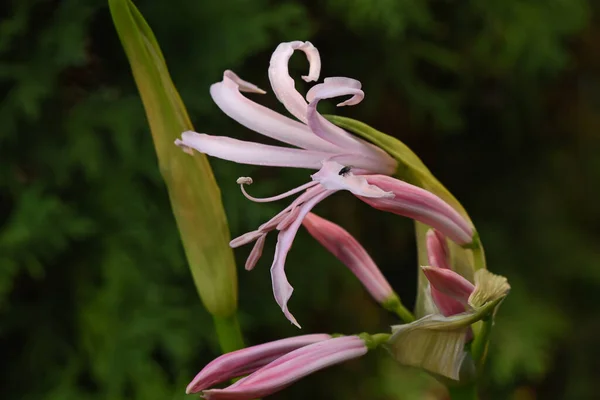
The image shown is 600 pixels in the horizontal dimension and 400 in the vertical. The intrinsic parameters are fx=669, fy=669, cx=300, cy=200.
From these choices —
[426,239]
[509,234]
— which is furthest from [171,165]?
[509,234]

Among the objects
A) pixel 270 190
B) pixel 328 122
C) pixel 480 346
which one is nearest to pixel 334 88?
pixel 328 122

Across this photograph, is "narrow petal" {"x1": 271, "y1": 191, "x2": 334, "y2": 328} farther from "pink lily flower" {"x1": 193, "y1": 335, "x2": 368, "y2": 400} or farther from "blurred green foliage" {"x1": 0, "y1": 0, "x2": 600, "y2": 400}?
"blurred green foliage" {"x1": 0, "y1": 0, "x2": 600, "y2": 400}

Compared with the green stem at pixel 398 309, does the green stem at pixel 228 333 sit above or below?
above

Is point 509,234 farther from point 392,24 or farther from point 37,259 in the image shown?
point 37,259

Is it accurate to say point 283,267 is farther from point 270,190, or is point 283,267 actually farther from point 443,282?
point 270,190

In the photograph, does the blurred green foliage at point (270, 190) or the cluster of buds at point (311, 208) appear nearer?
the cluster of buds at point (311, 208)

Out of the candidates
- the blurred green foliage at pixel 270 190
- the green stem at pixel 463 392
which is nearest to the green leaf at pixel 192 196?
the green stem at pixel 463 392

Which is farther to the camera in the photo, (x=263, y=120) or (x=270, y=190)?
(x=270, y=190)

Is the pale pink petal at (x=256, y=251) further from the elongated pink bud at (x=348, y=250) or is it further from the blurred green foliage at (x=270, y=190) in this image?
the blurred green foliage at (x=270, y=190)
